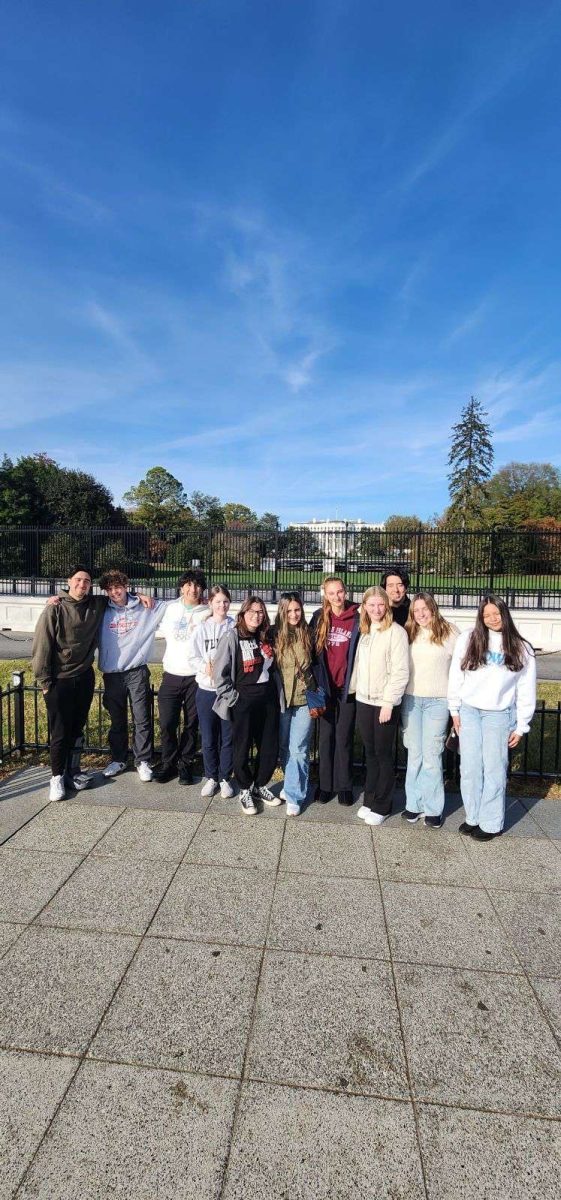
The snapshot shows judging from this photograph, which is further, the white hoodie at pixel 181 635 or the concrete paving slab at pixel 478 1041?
the white hoodie at pixel 181 635

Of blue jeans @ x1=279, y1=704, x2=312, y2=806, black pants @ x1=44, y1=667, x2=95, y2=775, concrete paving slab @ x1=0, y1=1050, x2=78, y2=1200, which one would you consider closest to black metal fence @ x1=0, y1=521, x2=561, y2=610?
black pants @ x1=44, y1=667, x2=95, y2=775

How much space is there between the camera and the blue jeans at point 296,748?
434cm

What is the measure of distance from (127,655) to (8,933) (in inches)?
86.3

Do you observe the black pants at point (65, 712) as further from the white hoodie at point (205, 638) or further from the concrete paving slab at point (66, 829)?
the white hoodie at point (205, 638)

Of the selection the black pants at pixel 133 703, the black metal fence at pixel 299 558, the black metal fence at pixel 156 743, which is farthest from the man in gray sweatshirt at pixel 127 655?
the black metal fence at pixel 299 558

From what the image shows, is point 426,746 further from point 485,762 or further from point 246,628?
point 246,628

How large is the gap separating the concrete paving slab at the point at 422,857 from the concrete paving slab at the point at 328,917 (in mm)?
260

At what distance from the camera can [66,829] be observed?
13.5 feet

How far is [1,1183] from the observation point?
5.99ft

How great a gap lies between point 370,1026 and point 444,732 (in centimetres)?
209

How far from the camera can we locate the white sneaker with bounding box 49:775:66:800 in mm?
4586

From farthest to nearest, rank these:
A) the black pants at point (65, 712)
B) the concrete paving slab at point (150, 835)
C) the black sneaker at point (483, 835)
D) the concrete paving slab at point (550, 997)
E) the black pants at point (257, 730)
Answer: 1. the black pants at point (65, 712)
2. the black pants at point (257, 730)
3. the black sneaker at point (483, 835)
4. the concrete paving slab at point (150, 835)
5. the concrete paving slab at point (550, 997)

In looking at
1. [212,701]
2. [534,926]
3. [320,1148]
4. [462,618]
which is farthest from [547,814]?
[462,618]

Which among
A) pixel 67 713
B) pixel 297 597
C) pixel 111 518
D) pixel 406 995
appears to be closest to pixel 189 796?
pixel 67 713
